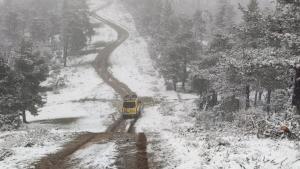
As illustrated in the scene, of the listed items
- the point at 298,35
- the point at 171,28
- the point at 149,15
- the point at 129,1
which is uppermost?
the point at 129,1

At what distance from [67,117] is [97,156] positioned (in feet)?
99.8

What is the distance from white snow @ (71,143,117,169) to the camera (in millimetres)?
14334

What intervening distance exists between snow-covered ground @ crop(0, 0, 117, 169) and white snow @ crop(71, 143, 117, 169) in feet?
0.12

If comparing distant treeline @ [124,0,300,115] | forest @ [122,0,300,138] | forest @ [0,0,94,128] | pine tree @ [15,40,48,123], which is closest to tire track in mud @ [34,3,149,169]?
forest @ [122,0,300,138]

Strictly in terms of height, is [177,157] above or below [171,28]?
below

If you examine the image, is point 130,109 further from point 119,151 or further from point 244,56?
point 119,151

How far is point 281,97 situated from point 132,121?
46.0 feet

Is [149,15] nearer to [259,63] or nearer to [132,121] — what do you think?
[132,121]

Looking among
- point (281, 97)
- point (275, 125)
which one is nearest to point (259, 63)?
point (275, 125)

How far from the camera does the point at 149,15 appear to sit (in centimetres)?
9988

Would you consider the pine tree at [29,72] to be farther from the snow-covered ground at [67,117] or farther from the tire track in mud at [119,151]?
the tire track in mud at [119,151]

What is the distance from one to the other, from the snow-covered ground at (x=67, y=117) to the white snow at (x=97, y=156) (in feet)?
0.12

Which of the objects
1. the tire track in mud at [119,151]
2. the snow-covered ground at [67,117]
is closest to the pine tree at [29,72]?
the snow-covered ground at [67,117]

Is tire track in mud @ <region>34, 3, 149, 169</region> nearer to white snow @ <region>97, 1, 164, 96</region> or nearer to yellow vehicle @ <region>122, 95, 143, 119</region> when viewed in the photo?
yellow vehicle @ <region>122, 95, 143, 119</region>
